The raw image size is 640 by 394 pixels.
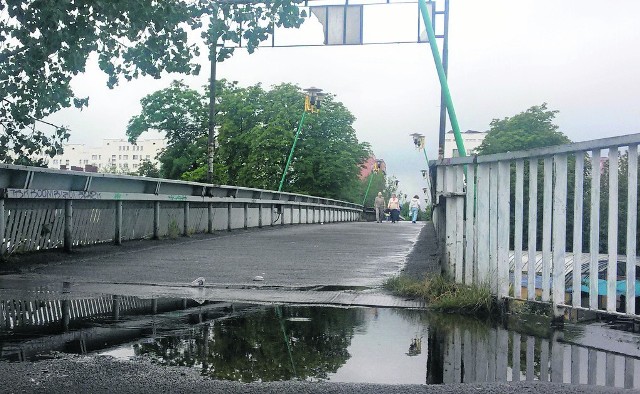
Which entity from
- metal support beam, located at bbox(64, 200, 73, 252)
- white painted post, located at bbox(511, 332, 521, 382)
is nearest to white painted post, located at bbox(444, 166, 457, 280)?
white painted post, located at bbox(511, 332, 521, 382)

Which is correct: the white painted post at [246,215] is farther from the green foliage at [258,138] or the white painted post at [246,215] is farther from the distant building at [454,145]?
the green foliage at [258,138]

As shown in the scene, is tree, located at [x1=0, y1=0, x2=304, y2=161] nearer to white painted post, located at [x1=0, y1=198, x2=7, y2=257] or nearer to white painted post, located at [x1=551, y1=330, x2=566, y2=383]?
white painted post, located at [x1=0, y1=198, x2=7, y2=257]

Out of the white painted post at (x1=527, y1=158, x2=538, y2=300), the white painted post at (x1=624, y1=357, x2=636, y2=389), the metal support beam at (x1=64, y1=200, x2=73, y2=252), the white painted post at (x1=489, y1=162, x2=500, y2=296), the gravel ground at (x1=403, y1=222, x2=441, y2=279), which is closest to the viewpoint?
the white painted post at (x1=624, y1=357, x2=636, y2=389)

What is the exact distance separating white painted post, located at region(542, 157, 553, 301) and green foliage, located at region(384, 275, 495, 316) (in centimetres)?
57

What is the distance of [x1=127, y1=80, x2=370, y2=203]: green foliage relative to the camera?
73.0m

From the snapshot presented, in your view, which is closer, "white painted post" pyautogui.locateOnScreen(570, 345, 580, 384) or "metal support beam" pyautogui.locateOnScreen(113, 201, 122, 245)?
"white painted post" pyautogui.locateOnScreen(570, 345, 580, 384)

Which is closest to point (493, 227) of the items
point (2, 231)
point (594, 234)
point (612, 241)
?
point (594, 234)

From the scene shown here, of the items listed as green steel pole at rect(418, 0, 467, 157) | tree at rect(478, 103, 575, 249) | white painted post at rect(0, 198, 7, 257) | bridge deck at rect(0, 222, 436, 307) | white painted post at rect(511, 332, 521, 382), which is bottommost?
white painted post at rect(511, 332, 521, 382)

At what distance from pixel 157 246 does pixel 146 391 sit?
9.68 meters

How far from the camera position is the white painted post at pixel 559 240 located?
5875 millimetres

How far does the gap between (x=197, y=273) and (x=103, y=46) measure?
510 cm

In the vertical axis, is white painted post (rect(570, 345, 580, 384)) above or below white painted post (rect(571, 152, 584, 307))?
below

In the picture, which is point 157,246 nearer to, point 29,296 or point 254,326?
point 29,296

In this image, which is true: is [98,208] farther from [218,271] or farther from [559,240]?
Result: [559,240]
